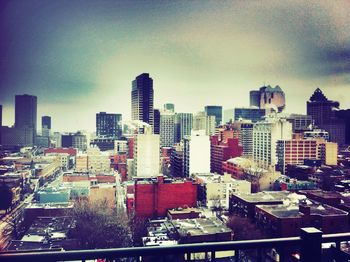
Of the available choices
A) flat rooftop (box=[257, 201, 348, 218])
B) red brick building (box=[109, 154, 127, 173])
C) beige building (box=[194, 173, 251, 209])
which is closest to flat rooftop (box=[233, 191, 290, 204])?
flat rooftop (box=[257, 201, 348, 218])

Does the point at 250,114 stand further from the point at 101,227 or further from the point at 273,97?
the point at 101,227

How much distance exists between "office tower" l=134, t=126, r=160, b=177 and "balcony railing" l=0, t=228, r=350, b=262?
7.67m

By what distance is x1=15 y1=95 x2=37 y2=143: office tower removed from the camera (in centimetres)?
528

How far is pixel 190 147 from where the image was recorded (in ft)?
29.8

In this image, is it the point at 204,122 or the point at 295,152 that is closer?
the point at 295,152

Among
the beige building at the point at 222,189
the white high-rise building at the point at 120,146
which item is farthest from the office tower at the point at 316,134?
the white high-rise building at the point at 120,146

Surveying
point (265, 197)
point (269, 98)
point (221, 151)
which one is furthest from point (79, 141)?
point (265, 197)

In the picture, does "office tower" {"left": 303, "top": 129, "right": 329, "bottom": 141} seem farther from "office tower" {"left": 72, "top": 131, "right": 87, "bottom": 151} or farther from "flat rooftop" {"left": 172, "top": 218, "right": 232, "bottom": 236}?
"office tower" {"left": 72, "top": 131, "right": 87, "bottom": 151}

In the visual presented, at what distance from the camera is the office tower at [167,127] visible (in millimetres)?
10242

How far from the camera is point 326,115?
6.69 m

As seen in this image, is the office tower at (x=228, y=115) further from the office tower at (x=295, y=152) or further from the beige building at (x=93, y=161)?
the beige building at (x=93, y=161)

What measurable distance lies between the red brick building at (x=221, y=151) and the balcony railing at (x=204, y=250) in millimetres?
8242

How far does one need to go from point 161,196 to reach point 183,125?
620 cm

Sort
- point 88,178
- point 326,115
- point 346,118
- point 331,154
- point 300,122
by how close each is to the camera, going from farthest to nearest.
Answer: point 300,122
point 88,178
point 326,115
point 331,154
point 346,118
